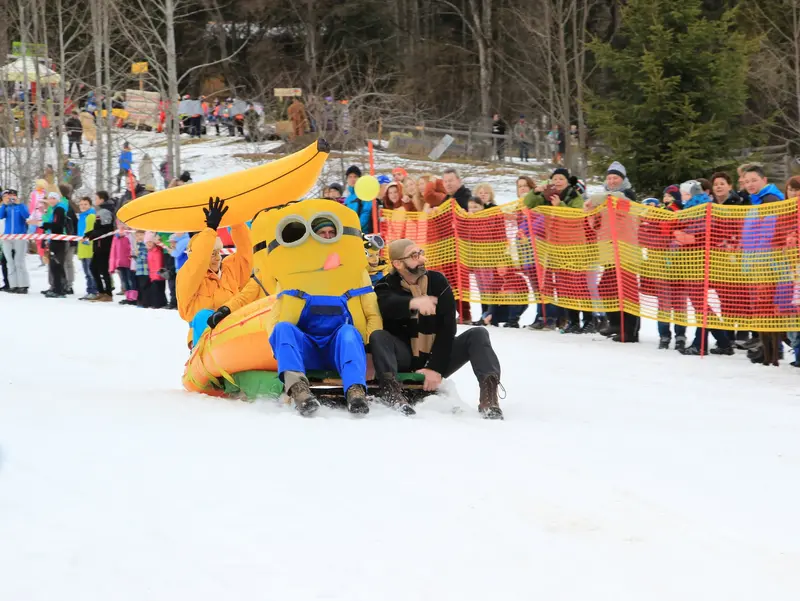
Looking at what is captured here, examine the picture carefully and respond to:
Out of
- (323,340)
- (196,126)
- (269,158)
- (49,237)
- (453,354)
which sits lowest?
(453,354)

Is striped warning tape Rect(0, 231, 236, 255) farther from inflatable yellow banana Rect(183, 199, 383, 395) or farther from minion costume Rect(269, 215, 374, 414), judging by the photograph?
minion costume Rect(269, 215, 374, 414)

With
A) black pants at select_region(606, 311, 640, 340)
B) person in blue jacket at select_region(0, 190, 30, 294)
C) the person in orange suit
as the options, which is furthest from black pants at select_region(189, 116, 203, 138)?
the person in orange suit

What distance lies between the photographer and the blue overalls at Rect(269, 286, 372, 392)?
685 cm

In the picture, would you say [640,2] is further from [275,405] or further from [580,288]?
[275,405]

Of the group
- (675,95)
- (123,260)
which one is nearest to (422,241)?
(123,260)

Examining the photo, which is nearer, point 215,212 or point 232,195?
point 215,212

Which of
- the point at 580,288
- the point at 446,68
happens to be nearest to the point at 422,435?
the point at 580,288

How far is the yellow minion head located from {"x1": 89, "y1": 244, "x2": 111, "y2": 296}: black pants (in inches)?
410

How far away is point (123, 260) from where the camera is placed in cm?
1681

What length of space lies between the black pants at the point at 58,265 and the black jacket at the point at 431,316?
1154 centimetres

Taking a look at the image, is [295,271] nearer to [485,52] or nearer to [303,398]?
[303,398]

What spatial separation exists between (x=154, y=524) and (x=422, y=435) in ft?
6.05

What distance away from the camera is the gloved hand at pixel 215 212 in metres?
7.75

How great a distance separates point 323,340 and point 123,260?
33.9ft
